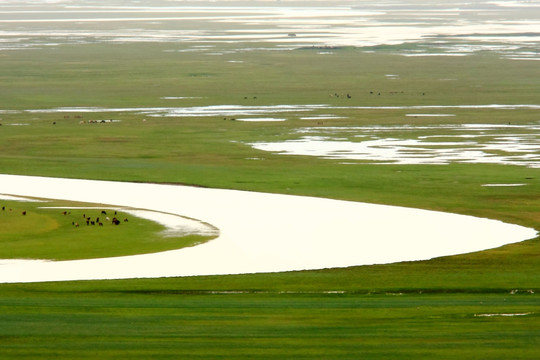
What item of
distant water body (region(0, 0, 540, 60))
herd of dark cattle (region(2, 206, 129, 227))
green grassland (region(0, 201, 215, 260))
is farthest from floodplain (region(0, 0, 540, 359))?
herd of dark cattle (region(2, 206, 129, 227))

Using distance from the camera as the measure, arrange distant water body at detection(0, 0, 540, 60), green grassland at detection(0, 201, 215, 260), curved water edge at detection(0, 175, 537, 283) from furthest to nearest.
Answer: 1. distant water body at detection(0, 0, 540, 60)
2. green grassland at detection(0, 201, 215, 260)
3. curved water edge at detection(0, 175, 537, 283)

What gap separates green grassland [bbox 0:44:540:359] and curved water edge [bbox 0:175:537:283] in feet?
3.77

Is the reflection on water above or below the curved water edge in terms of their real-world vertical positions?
below

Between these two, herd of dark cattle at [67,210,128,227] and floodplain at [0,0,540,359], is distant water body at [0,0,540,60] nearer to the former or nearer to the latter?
floodplain at [0,0,540,359]

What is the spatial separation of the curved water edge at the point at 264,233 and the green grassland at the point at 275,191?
45.3 inches

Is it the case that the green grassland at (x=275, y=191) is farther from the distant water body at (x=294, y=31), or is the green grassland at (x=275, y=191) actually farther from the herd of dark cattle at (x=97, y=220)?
the distant water body at (x=294, y=31)

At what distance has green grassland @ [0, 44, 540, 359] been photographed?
906 inches

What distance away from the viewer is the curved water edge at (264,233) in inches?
1224

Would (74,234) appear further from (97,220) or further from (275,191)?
(275,191)

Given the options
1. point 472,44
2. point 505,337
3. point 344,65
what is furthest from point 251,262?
point 472,44

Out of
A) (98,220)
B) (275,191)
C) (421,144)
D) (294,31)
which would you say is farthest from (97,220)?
(294,31)

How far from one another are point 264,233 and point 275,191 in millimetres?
8419

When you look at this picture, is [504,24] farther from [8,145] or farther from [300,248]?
[300,248]

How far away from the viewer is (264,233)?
119 feet
